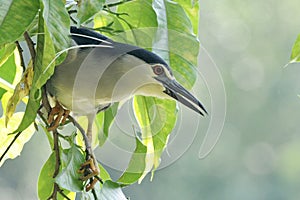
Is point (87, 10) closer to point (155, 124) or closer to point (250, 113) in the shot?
point (155, 124)

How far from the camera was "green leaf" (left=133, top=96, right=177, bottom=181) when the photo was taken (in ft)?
2.00

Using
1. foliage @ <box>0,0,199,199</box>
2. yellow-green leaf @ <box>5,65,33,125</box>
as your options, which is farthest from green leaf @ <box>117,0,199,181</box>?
yellow-green leaf @ <box>5,65,33,125</box>

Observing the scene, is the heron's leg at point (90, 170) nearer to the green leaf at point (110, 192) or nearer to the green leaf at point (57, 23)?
the green leaf at point (110, 192)

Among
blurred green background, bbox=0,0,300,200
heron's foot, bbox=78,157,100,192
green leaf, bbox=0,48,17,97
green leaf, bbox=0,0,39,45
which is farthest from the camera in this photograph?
blurred green background, bbox=0,0,300,200

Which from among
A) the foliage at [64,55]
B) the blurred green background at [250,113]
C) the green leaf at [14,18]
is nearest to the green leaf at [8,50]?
the foliage at [64,55]

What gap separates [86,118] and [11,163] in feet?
6.15

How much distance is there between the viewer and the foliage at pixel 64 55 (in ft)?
1.40

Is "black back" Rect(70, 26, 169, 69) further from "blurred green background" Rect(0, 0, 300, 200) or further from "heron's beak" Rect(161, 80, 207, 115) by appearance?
"blurred green background" Rect(0, 0, 300, 200)

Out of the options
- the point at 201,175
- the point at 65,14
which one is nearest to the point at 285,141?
the point at 201,175

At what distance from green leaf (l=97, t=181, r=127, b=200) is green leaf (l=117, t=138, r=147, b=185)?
0.13 ft

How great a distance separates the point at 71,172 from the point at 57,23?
125 millimetres

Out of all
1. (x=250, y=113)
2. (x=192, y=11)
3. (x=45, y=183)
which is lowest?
(x=250, y=113)

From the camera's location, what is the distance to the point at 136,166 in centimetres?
60

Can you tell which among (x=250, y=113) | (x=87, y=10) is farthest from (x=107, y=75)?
(x=250, y=113)
